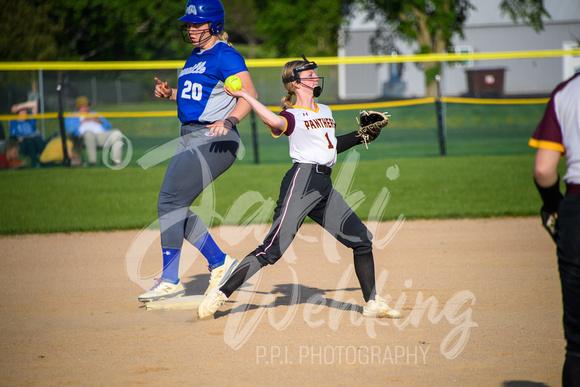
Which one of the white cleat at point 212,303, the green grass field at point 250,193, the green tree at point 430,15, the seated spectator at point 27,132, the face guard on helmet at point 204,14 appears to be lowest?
the green grass field at point 250,193

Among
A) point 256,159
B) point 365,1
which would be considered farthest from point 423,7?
point 256,159

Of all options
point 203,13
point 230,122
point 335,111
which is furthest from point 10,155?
point 230,122

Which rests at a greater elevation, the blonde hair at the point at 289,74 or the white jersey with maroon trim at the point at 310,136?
the blonde hair at the point at 289,74

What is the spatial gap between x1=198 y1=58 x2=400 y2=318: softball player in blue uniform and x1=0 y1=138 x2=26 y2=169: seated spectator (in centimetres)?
1132

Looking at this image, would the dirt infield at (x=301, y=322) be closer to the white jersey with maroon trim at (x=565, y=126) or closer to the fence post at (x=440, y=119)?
the white jersey with maroon trim at (x=565, y=126)

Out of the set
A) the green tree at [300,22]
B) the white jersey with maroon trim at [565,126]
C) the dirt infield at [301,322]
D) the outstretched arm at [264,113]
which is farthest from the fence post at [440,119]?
the green tree at [300,22]

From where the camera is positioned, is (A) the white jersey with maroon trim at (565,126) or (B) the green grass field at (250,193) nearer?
(A) the white jersey with maroon trim at (565,126)

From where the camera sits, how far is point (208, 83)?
455 centimetres

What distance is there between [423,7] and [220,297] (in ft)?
77.6

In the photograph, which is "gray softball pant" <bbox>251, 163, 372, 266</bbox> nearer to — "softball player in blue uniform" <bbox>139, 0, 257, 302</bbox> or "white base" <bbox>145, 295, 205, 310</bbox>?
"softball player in blue uniform" <bbox>139, 0, 257, 302</bbox>

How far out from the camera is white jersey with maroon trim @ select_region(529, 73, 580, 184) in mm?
2482

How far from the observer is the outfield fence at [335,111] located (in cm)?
1398

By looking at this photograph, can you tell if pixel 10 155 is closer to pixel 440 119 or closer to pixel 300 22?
pixel 440 119

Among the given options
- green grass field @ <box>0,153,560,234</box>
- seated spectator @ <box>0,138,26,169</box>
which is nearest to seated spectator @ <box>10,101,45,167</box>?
seated spectator @ <box>0,138,26,169</box>
